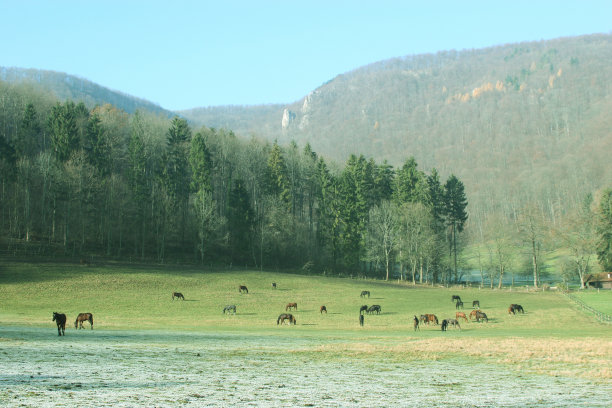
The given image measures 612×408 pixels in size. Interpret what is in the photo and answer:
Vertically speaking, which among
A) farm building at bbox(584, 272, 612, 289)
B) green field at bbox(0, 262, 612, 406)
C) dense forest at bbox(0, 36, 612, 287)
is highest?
dense forest at bbox(0, 36, 612, 287)

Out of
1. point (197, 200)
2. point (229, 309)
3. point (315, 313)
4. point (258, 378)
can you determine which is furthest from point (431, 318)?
point (197, 200)

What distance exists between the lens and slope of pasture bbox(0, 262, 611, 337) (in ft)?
131

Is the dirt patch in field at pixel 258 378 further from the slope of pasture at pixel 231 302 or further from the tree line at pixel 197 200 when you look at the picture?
the tree line at pixel 197 200

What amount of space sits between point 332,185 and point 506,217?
109m

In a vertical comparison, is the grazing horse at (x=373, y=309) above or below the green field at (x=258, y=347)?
below

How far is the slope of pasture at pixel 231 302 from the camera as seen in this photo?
39844 mm

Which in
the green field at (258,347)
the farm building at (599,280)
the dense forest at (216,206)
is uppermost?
the dense forest at (216,206)

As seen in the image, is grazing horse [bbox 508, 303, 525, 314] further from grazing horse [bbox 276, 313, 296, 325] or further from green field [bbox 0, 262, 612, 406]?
grazing horse [bbox 276, 313, 296, 325]

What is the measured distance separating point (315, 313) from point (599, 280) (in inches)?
2941

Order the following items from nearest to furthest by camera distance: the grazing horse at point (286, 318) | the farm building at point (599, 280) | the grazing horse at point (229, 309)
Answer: the grazing horse at point (286, 318) → the grazing horse at point (229, 309) → the farm building at point (599, 280)

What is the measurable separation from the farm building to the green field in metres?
45.2

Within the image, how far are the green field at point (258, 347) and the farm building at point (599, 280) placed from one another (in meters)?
45.2

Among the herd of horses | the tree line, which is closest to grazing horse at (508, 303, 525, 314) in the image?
the herd of horses

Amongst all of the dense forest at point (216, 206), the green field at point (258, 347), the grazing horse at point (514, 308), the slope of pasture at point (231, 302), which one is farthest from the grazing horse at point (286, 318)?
the dense forest at point (216, 206)
